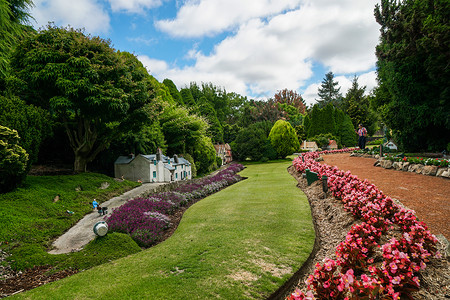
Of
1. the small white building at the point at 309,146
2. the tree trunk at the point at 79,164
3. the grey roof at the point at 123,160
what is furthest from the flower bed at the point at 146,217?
the small white building at the point at 309,146

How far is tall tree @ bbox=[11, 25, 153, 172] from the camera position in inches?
511

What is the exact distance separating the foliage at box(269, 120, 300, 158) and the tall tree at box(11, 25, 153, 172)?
29.7m

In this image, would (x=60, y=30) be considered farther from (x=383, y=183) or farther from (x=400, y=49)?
(x=400, y=49)

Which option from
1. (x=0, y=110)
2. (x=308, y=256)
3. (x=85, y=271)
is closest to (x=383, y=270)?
(x=308, y=256)

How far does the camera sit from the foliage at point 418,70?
44.7 ft

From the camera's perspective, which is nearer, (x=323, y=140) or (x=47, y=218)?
(x=47, y=218)

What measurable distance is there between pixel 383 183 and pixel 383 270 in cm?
887

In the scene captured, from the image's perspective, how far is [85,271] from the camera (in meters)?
5.76

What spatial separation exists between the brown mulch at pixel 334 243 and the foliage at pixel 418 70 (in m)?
10.9

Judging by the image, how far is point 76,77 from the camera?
13211mm

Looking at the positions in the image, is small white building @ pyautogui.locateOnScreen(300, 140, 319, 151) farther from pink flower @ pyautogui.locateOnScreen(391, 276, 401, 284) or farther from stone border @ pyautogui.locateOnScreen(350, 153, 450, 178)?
pink flower @ pyautogui.locateOnScreen(391, 276, 401, 284)

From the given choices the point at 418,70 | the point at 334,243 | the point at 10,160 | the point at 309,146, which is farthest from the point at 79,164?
the point at 309,146

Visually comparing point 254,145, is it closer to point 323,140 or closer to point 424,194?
point 323,140

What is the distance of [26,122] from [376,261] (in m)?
15.3
